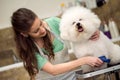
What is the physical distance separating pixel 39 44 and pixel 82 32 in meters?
0.31

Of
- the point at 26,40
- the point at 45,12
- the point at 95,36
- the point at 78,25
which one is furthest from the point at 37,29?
the point at 45,12

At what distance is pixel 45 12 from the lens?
2.52 meters

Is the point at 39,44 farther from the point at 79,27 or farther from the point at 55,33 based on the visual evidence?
the point at 79,27

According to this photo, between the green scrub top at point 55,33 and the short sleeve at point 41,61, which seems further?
the green scrub top at point 55,33

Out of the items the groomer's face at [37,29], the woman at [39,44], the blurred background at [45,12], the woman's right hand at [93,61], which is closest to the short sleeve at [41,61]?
the woman at [39,44]

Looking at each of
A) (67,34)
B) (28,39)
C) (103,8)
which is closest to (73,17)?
(67,34)

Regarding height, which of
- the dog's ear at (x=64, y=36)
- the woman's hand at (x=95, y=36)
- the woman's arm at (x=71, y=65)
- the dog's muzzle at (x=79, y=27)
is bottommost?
the woman's arm at (x=71, y=65)

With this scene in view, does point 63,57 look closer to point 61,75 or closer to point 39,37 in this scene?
point 61,75

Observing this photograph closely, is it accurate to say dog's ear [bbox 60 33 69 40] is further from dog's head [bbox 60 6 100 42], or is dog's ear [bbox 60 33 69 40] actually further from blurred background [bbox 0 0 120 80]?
blurred background [bbox 0 0 120 80]

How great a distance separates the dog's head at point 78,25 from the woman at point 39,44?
0.09 m

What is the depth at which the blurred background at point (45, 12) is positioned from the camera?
2443 mm

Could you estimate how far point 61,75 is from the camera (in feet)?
5.33

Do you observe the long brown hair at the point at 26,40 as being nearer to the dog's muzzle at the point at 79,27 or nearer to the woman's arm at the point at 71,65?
the woman's arm at the point at 71,65

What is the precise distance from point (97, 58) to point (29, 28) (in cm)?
43
